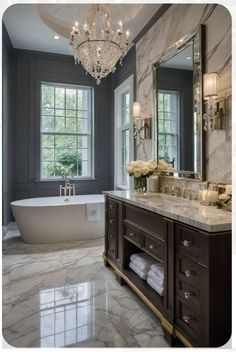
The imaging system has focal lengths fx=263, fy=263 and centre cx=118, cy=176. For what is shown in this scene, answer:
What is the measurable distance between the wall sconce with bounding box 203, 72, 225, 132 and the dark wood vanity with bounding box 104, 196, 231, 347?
0.91 m

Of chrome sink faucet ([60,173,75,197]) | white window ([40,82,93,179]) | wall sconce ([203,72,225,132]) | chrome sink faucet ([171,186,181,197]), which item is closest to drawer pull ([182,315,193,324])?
chrome sink faucet ([171,186,181,197])

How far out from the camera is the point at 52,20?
362 centimetres

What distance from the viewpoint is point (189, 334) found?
1589 millimetres

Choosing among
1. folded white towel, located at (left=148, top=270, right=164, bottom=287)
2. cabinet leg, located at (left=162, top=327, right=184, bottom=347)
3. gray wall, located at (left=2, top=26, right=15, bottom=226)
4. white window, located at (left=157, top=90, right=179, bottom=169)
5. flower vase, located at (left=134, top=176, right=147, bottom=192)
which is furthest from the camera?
gray wall, located at (left=2, top=26, right=15, bottom=226)

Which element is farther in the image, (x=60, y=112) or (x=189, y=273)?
(x=60, y=112)

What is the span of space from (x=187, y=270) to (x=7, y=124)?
13.2 ft

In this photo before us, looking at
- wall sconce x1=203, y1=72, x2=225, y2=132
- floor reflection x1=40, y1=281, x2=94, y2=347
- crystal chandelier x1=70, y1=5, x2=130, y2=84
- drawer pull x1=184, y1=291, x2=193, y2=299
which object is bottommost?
floor reflection x1=40, y1=281, x2=94, y2=347

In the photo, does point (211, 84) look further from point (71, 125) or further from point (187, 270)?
point (71, 125)

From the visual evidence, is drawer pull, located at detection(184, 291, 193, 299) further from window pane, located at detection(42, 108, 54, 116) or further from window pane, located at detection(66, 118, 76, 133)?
window pane, located at detection(42, 108, 54, 116)

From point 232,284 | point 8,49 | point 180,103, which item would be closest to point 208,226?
point 232,284

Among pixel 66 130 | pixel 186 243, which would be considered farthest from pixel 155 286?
pixel 66 130

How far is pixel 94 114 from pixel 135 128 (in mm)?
1749

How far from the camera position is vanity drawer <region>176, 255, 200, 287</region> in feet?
5.05

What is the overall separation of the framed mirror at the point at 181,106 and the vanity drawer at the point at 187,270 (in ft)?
3.13
